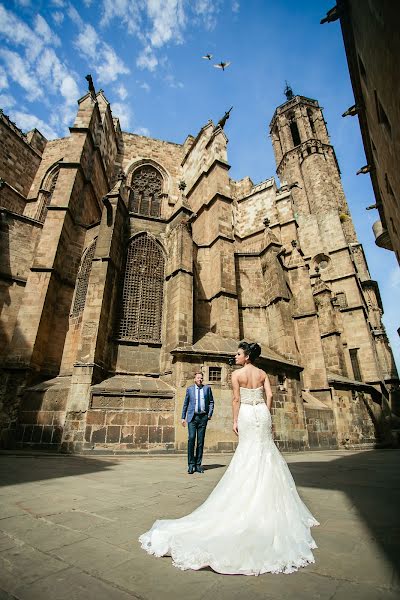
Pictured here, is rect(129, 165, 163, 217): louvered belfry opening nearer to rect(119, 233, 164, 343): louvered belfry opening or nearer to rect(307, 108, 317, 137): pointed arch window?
rect(119, 233, 164, 343): louvered belfry opening

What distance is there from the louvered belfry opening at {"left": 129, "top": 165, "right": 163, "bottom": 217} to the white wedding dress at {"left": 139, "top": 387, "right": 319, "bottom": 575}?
17.0m

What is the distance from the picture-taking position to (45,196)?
16.2 m

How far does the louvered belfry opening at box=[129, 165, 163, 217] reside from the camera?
1775 centimetres

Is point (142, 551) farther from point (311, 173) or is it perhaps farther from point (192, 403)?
point (311, 173)

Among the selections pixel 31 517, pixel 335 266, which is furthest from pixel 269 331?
pixel 335 266

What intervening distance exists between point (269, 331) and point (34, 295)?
9.42m

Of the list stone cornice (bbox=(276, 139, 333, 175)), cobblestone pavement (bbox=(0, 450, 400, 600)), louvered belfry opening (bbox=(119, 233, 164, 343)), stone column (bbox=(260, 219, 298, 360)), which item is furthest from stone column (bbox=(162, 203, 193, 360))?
stone cornice (bbox=(276, 139, 333, 175))

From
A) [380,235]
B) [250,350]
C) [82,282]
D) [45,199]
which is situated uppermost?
[45,199]

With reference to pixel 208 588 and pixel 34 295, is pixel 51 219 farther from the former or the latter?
pixel 208 588

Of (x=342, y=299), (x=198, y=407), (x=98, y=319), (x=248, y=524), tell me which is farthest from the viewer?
(x=342, y=299)

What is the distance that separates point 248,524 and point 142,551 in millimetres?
702

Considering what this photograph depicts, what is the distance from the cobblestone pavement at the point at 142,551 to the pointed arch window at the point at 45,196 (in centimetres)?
1542

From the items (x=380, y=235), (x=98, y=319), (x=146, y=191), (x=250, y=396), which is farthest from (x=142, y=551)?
(x=146, y=191)

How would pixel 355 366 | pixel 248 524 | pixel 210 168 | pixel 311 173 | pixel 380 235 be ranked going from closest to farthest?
1. pixel 248 524
2. pixel 380 235
3. pixel 210 168
4. pixel 355 366
5. pixel 311 173
